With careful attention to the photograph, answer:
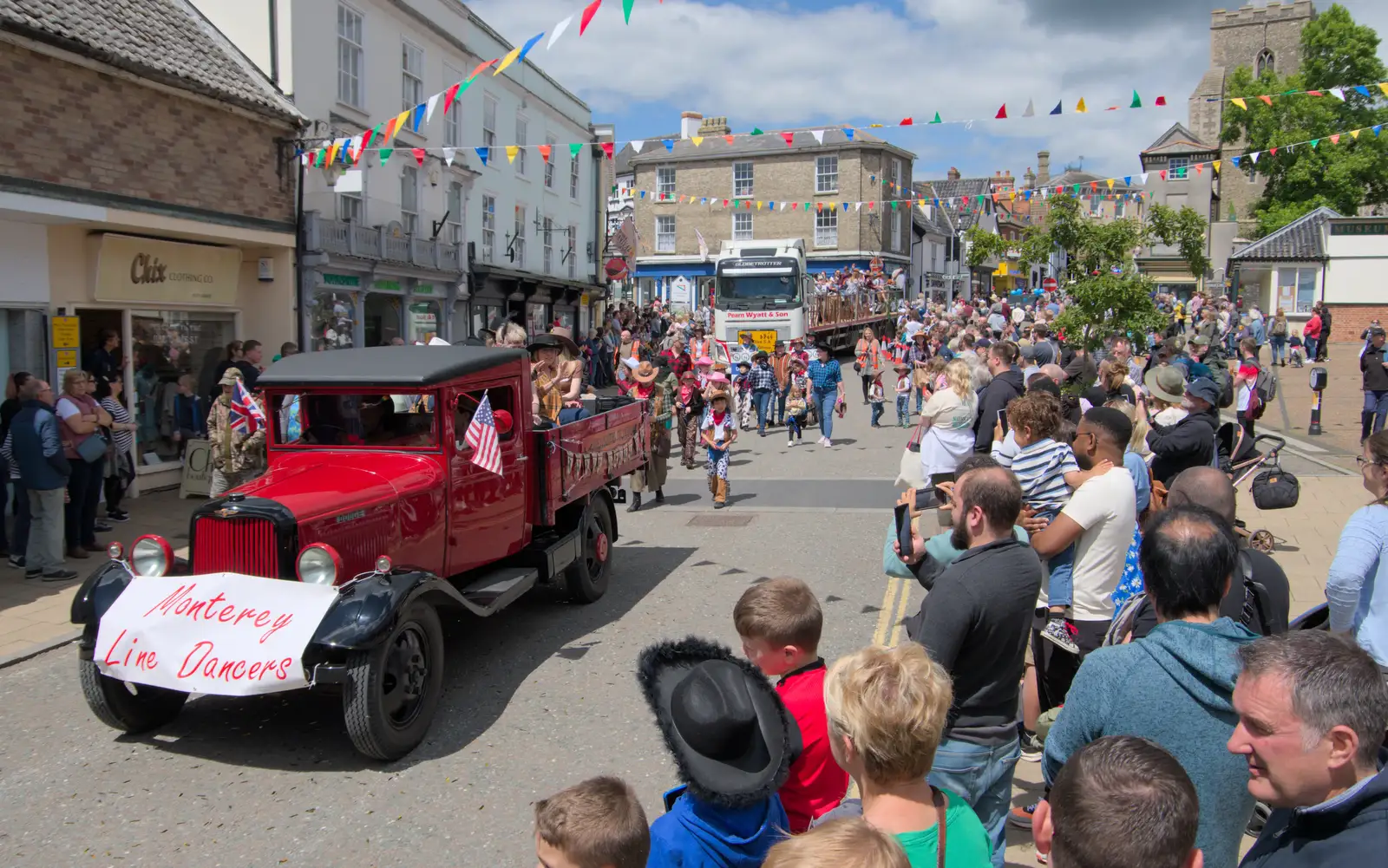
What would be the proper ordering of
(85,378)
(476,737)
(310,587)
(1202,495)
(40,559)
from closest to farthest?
(1202,495), (310,587), (476,737), (40,559), (85,378)

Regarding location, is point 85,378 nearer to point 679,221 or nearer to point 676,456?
point 676,456

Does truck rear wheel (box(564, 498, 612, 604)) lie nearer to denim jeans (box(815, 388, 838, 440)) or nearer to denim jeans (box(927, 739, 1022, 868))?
denim jeans (box(927, 739, 1022, 868))

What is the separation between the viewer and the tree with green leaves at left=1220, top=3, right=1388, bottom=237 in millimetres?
41344

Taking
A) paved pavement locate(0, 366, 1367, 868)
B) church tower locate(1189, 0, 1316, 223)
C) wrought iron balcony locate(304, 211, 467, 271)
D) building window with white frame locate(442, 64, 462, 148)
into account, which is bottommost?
paved pavement locate(0, 366, 1367, 868)

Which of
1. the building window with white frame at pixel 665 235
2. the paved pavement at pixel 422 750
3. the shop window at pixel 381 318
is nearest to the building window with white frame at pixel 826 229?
the building window with white frame at pixel 665 235

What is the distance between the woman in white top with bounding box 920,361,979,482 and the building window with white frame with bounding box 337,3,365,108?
12393 mm

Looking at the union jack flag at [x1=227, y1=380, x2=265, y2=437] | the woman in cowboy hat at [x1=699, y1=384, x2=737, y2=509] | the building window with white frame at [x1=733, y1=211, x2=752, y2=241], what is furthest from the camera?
the building window with white frame at [x1=733, y1=211, x2=752, y2=241]

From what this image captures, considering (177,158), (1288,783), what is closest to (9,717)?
(1288,783)

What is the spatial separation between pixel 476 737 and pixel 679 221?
150ft

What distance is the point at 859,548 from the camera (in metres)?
10.1

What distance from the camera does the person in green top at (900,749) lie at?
2297 millimetres

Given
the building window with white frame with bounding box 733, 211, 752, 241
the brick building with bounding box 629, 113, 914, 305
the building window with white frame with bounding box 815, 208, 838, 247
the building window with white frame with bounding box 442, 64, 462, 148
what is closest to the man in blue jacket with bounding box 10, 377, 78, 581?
the building window with white frame with bounding box 442, 64, 462, 148

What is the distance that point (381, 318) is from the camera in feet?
61.5

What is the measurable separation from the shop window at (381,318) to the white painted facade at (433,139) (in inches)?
12.2
